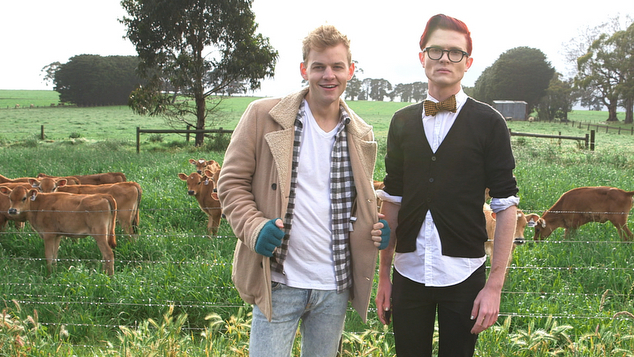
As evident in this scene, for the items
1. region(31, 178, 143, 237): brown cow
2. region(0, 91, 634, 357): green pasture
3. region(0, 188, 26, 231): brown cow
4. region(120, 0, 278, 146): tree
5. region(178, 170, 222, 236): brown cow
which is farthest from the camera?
region(120, 0, 278, 146): tree

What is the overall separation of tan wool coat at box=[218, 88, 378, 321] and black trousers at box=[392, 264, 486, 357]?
8.4 inches

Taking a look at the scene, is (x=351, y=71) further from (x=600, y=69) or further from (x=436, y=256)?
(x=600, y=69)

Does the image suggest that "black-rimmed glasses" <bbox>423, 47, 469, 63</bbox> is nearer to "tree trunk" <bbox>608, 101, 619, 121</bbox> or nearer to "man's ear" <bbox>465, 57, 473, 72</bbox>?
"man's ear" <bbox>465, 57, 473, 72</bbox>

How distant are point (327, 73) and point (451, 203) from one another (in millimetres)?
916

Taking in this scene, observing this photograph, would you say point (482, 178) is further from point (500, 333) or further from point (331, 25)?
point (500, 333)

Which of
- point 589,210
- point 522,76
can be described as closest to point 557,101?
point 522,76

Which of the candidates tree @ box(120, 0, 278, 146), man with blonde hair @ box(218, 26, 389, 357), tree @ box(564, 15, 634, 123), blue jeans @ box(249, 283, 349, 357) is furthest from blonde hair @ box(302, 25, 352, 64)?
tree @ box(564, 15, 634, 123)

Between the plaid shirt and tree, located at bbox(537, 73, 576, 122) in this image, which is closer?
the plaid shirt

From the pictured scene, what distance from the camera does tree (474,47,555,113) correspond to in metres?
70.4

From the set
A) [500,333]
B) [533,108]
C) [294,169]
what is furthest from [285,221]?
[533,108]

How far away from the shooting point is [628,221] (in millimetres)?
7297

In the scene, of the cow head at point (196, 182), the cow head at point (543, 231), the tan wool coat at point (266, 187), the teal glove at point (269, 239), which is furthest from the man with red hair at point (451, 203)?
the cow head at point (196, 182)

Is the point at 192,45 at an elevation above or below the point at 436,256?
above

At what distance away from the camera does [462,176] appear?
2.42 metres
